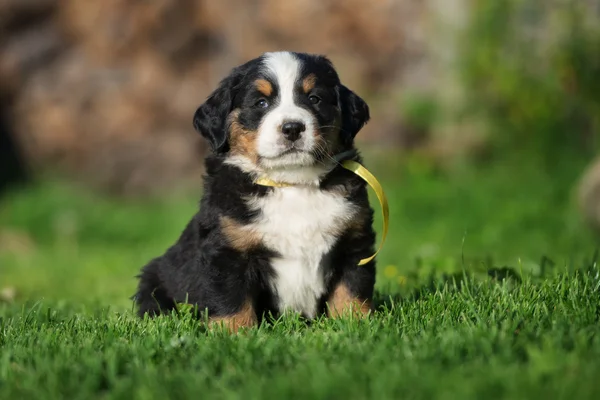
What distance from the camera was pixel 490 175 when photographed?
1005cm

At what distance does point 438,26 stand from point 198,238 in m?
7.66

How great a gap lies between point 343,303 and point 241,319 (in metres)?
0.49

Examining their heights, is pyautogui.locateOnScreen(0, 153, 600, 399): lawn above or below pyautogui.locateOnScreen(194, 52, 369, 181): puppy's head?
below

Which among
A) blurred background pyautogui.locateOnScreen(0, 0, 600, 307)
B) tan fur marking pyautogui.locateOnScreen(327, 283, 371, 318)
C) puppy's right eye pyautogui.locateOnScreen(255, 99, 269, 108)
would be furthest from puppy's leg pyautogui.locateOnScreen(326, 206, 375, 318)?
blurred background pyautogui.locateOnScreen(0, 0, 600, 307)

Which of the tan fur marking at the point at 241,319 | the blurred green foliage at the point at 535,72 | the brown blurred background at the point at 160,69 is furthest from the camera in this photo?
the brown blurred background at the point at 160,69

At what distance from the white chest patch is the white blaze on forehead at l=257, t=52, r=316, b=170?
0.19 metres

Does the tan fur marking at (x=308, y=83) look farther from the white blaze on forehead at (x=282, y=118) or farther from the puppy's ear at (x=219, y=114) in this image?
the puppy's ear at (x=219, y=114)

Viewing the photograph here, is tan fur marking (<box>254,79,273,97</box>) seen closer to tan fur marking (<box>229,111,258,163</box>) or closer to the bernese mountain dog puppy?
the bernese mountain dog puppy

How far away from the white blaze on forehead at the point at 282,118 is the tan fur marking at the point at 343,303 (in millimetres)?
629

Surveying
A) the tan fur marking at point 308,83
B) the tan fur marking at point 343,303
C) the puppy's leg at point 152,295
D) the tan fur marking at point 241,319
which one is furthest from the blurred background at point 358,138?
the tan fur marking at point 308,83

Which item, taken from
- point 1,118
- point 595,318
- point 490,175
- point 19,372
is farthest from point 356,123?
point 1,118

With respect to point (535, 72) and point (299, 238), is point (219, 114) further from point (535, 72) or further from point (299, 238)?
point (535, 72)

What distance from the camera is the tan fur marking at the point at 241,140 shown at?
4102 mm

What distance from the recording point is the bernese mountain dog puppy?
391 cm
